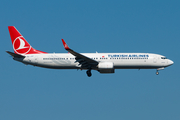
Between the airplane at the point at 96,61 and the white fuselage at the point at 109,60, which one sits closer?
the airplane at the point at 96,61

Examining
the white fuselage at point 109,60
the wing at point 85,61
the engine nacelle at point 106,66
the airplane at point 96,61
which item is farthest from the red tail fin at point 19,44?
the engine nacelle at point 106,66

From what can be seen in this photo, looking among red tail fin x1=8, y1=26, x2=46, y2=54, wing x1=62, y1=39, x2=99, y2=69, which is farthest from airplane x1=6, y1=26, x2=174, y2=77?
red tail fin x1=8, y1=26, x2=46, y2=54

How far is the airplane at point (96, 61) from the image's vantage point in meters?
58.0

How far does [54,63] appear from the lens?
59.6m

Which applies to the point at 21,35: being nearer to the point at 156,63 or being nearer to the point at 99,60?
the point at 99,60

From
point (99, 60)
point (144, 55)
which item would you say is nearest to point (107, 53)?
point (99, 60)

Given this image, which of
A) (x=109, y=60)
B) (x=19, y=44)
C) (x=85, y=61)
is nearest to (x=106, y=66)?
(x=109, y=60)

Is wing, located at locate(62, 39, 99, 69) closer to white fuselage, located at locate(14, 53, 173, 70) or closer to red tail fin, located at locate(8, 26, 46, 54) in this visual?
white fuselage, located at locate(14, 53, 173, 70)

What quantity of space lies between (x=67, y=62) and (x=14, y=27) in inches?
528

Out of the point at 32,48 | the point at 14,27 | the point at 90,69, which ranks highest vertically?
the point at 14,27

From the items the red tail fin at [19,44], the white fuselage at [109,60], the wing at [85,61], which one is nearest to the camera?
the wing at [85,61]

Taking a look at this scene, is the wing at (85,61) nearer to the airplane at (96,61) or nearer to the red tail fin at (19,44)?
the airplane at (96,61)

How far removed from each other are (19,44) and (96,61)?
51.5ft

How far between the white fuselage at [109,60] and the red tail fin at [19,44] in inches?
87.0
